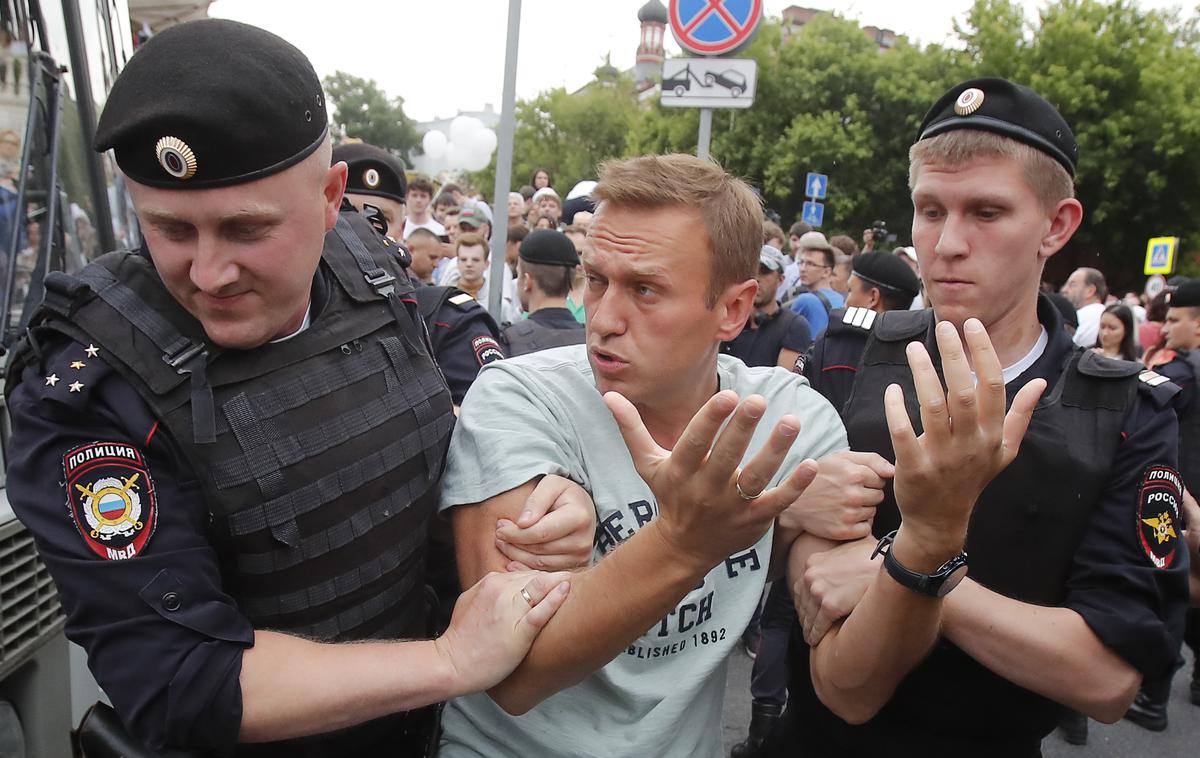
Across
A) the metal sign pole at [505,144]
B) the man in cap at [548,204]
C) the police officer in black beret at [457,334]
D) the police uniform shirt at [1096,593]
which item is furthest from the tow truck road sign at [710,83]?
the man in cap at [548,204]

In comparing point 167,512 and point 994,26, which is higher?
point 994,26

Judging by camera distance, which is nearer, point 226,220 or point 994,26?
point 226,220

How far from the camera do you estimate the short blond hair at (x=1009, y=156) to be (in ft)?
6.08

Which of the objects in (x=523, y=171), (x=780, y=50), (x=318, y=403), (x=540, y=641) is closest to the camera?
(x=540, y=641)

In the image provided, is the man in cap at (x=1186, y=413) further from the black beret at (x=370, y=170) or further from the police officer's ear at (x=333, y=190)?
the black beret at (x=370, y=170)

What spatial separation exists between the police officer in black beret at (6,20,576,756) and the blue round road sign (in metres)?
3.50

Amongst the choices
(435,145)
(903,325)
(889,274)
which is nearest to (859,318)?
(903,325)

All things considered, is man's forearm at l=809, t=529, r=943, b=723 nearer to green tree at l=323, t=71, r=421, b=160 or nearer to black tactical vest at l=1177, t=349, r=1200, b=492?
black tactical vest at l=1177, t=349, r=1200, b=492

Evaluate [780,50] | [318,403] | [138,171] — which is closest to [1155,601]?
[318,403]

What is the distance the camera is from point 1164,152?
21562mm

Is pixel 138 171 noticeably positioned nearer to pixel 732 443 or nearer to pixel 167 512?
pixel 167 512

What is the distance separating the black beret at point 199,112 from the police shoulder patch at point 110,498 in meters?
0.47

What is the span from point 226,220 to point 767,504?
1.04 metres

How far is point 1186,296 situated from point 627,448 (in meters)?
5.63
